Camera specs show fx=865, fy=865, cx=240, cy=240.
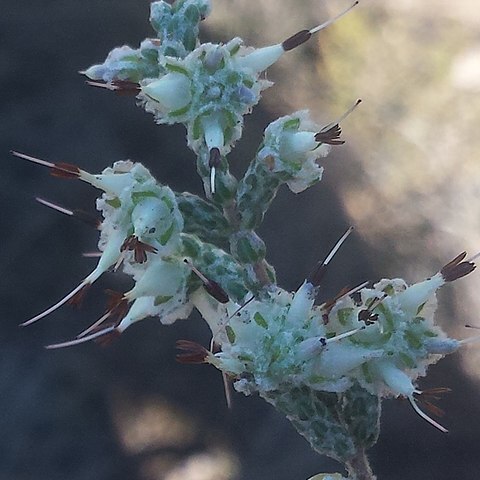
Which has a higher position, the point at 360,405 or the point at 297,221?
the point at 360,405

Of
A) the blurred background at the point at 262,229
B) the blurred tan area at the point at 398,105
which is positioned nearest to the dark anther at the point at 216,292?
the blurred background at the point at 262,229

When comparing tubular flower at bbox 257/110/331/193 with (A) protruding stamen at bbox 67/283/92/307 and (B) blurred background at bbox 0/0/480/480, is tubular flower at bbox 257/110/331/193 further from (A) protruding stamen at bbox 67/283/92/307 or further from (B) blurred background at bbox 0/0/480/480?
(B) blurred background at bbox 0/0/480/480

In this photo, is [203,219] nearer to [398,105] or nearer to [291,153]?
[291,153]

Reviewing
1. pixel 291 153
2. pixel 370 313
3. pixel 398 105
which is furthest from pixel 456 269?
pixel 398 105

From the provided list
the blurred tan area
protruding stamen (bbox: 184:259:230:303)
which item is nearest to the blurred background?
the blurred tan area

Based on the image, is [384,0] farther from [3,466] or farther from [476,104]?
[3,466]

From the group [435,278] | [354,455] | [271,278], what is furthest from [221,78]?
[354,455]
